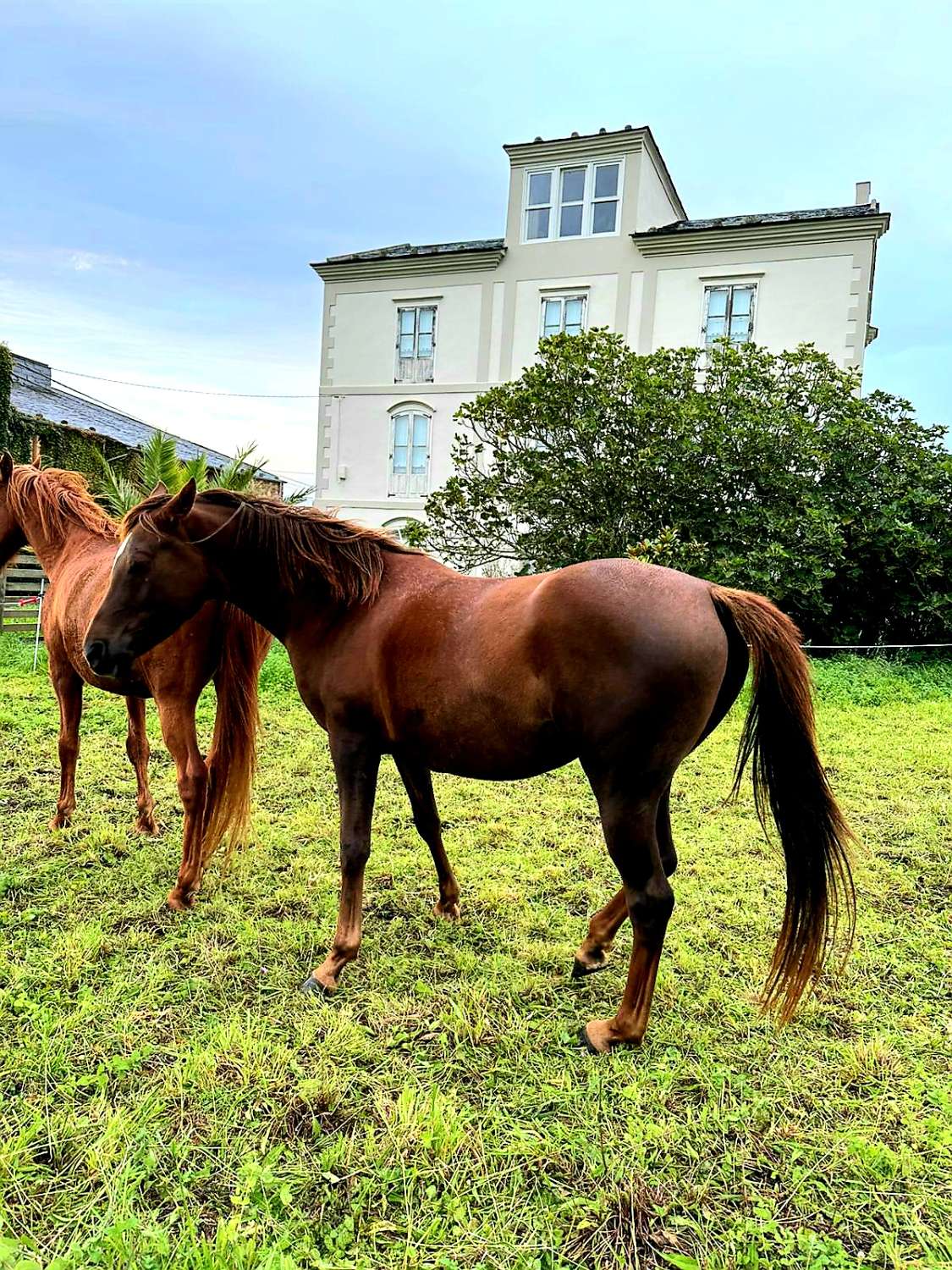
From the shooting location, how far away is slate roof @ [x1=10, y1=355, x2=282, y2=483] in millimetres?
17922

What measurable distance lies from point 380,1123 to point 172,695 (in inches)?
74.2

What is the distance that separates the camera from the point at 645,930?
82.8 inches

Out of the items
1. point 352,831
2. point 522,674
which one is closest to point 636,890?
point 522,674

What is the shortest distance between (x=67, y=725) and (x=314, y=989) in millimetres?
2089

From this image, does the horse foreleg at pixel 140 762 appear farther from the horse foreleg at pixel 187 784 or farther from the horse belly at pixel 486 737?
the horse belly at pixel 486 737

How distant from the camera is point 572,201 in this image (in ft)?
53.2

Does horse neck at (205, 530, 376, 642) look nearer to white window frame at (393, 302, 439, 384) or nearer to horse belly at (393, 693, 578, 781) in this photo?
horse belly at (393, 693, 578, 781)

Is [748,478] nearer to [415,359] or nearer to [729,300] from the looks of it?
[729,300]

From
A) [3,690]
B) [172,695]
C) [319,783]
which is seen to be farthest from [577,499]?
[172,695]

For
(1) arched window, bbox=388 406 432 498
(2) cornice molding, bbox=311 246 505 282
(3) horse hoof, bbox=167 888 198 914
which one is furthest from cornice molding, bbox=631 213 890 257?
(3) horse hoof, bbox=167 888 198 914

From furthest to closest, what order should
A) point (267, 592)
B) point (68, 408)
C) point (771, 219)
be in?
point (68, 408), point (771, 219), point (267, 592)

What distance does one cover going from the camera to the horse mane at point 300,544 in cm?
258

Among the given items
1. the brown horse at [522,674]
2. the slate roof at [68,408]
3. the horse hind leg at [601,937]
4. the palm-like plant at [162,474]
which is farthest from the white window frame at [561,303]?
the horse hind leg at [601,937]

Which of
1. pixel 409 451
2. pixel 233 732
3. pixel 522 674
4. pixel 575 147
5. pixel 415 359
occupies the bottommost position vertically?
pixel 233 732
